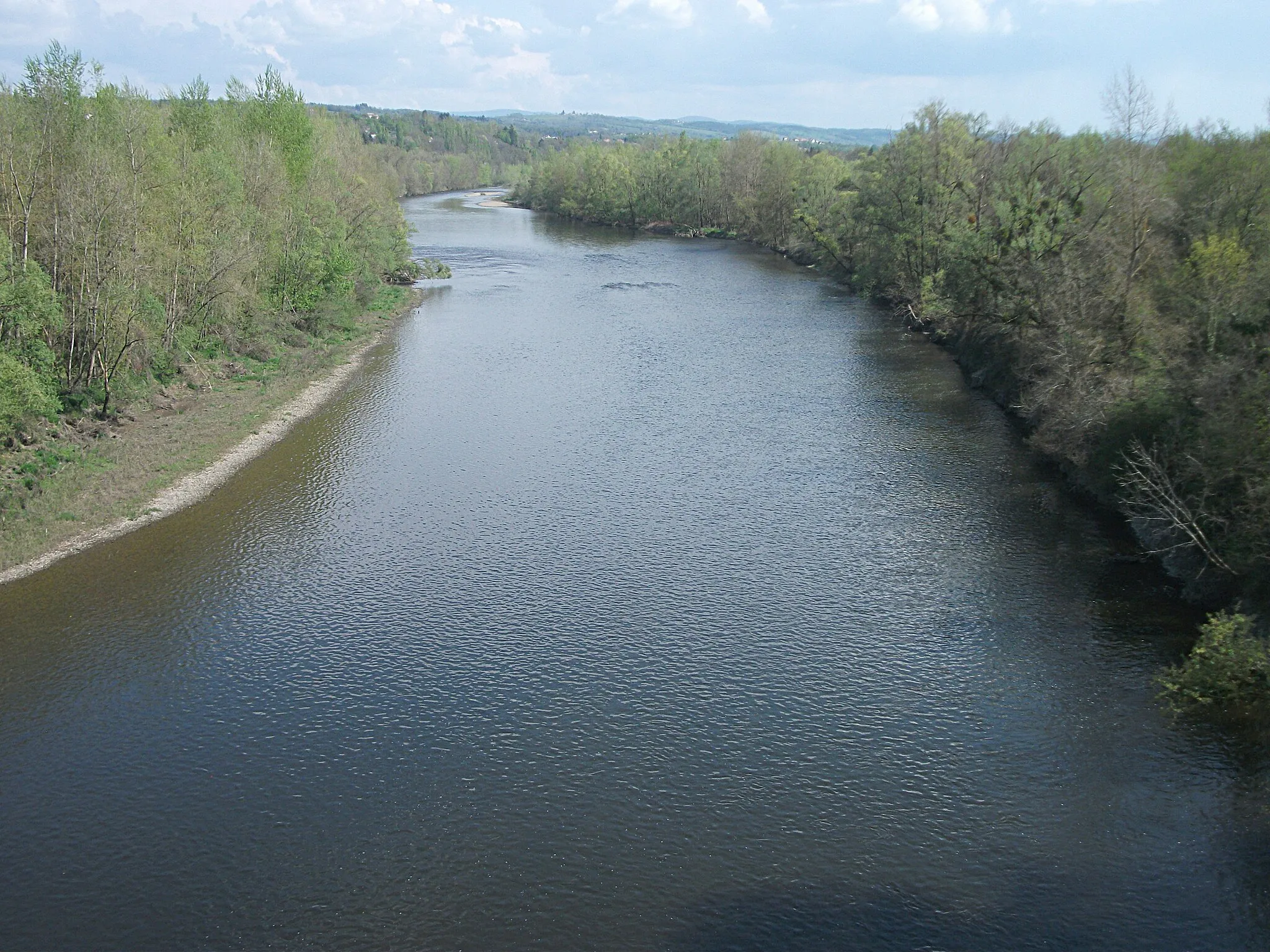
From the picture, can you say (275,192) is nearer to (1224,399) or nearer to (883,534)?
(883,534)

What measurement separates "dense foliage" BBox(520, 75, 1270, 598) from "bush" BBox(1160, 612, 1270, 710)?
2.20 meters

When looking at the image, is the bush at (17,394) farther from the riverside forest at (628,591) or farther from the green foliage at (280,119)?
the green foliage at (280,119)

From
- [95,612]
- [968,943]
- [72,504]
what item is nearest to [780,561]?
[968,943]

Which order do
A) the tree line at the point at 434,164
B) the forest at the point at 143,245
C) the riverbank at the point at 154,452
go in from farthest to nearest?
the tree line at the point at 434,164
the forest at the point at 143,245
the riverbank at the point at 154,452

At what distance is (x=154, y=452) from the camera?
102 feet

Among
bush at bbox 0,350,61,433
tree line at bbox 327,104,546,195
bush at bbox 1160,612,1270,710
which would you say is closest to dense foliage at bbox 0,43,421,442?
bush at bbox 0,350,61,433

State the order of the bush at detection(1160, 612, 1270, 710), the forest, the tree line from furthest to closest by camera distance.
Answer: the tree line → the forest → the bush at detection(1160, 612, 1270, 710)

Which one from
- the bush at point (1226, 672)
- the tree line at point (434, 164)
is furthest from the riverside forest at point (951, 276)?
the tree line at point (434, 164)

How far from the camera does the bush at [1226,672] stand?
1767 centimetres

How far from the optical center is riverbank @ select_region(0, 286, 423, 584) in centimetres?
2550

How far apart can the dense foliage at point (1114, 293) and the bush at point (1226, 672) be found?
7.23ft

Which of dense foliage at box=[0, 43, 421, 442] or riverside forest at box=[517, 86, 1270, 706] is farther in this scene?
dense foliage at box=[0, 43, 421, 442]

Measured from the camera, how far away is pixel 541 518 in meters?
27.3

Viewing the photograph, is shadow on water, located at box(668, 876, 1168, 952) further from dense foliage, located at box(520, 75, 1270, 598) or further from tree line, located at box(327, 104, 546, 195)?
tree line, located at box(327, 104, 546, 195)
